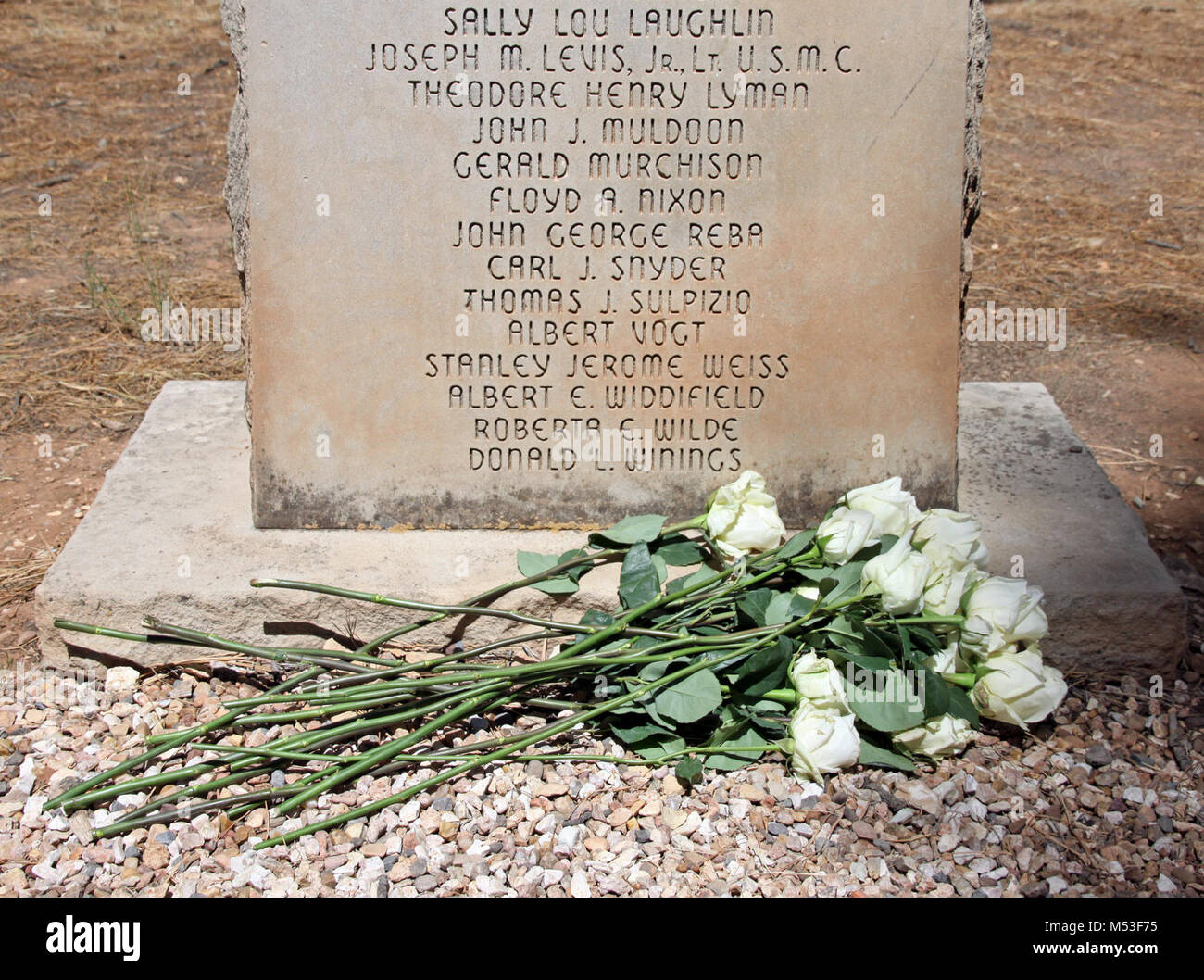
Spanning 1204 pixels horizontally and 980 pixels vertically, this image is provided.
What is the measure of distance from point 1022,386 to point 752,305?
1358 millimetres

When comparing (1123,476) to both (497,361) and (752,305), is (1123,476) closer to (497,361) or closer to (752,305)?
(752,305)

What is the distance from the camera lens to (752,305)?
2.88m

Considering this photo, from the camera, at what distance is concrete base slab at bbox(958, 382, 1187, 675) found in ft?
8.91

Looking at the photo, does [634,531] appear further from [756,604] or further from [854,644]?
[854,644]

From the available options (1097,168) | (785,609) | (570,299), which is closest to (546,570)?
(785,609)

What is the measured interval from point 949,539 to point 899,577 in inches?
9.1

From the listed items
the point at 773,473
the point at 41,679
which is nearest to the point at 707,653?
the point at 773,473

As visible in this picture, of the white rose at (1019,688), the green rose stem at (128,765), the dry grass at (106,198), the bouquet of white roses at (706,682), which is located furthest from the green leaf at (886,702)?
the dry grass at (106,198)

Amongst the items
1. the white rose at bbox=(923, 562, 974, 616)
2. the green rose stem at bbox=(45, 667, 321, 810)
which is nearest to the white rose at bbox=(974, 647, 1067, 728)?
the white rose at bbox=(923, 562, 974, 616)

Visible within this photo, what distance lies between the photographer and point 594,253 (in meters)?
2.86

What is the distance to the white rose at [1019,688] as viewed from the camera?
2.38 m

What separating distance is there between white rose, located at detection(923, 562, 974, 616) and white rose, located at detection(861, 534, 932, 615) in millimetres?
54

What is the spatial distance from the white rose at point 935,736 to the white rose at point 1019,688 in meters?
0.07

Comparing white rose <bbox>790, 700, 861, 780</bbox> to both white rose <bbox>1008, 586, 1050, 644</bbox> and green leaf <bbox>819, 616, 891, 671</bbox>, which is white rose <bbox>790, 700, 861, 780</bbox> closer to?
green leaf <bbox>819, 616, 891, 671</bbox>
